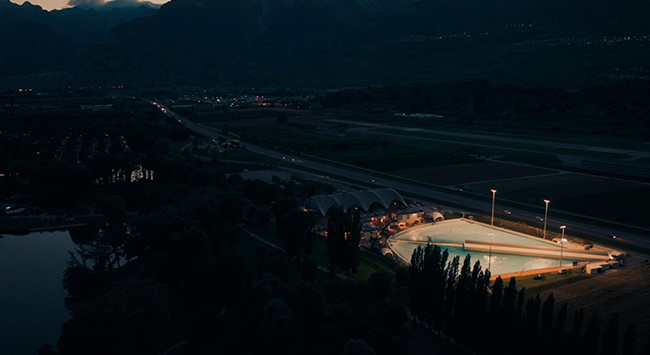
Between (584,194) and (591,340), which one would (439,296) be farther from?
(584,194)

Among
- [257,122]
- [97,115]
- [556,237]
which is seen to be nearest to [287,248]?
[556,237]

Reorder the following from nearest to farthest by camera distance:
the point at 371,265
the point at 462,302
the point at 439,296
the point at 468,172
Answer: the point at 462,302 < the point at 439,296 < the point at 371,265 < the point at 468,172

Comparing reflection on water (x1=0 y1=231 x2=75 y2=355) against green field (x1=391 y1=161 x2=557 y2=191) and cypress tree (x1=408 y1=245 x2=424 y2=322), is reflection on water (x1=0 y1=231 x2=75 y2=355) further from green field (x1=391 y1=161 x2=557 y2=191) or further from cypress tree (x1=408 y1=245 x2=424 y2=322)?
green field (x1=391 y1=161 x2=557 y2=191)

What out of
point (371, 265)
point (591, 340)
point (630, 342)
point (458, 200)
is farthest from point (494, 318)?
point (458, 200)

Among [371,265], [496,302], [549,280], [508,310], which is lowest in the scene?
[371,265]

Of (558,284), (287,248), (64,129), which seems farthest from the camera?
(64,129)

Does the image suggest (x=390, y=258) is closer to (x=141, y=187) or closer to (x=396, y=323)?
(x=396, y=323)

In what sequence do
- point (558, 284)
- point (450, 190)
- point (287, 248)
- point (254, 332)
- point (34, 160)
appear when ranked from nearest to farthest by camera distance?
1. point (254, 332)
2. point (558, 284)
3. point (287, 248)
4. point (450, 190)
5. point (34, 160)
